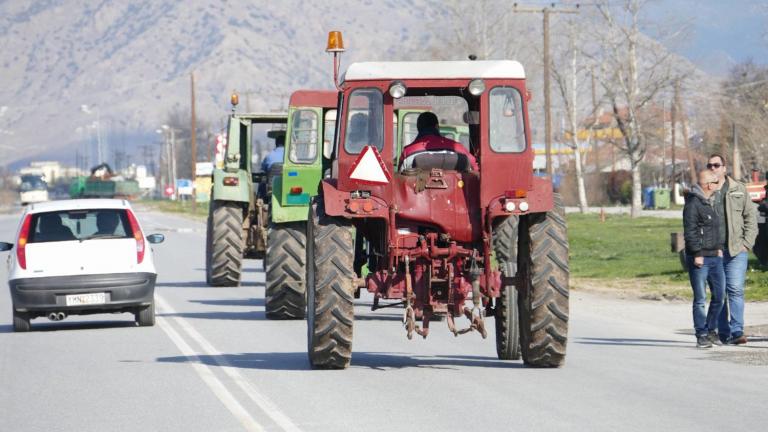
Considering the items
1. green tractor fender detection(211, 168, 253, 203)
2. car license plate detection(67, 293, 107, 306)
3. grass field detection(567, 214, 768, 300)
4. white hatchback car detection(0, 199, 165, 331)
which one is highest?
green tractor fender detection(211, 168, 253, 203)

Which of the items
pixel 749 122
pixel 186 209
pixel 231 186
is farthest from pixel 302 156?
pixel 186 209

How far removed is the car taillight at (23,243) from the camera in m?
19.5

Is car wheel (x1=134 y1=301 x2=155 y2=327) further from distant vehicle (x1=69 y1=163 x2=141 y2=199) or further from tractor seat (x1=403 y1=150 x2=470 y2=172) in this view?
distant vehicle (x1=69 y1=163 x2=141 y2=199)

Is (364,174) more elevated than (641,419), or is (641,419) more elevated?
(364,174)

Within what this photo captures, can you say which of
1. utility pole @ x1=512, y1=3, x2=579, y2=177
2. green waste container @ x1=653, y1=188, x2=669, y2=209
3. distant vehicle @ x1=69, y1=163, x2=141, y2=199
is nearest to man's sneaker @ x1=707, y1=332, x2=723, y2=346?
utility pole @ x1=512, y1=3, x2=579, y2=177

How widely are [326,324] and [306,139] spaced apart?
7472 mm

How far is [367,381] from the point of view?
13617 mm

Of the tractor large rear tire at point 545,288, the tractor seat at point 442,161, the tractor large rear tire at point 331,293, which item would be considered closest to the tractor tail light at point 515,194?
the tractor large rear tire at point 545,288

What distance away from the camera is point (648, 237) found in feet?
146

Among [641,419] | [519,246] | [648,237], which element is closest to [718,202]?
[519,246]

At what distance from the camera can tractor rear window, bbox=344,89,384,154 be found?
Answer: 1430 centimetres

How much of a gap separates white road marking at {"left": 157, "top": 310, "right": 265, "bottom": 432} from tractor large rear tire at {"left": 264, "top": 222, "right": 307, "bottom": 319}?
182 cm

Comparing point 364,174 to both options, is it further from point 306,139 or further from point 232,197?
point 232,197

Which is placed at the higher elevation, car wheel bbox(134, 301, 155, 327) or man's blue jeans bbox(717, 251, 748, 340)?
man's blue jeans bbox(717, 251, 748, 340)
